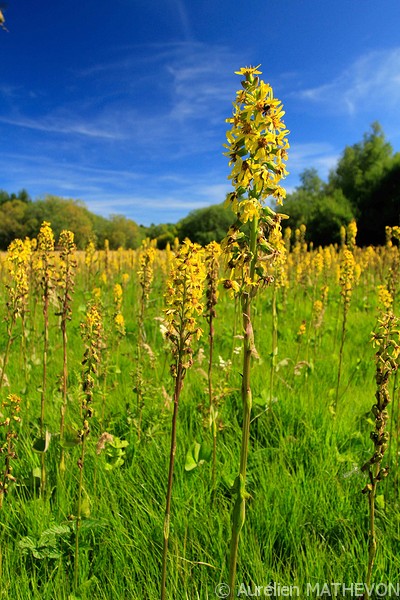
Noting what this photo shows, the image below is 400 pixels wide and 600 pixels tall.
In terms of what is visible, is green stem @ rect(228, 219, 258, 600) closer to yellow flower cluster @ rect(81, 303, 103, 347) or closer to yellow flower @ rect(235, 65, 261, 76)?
→ yellow flower @ rect(235, 65, 261, 76)

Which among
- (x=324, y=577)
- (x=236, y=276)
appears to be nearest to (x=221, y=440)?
(x=324, y=577)

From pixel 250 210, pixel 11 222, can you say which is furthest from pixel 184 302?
pixel 11 222

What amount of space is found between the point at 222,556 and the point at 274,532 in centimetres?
34

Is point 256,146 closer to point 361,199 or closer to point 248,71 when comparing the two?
point 248,71

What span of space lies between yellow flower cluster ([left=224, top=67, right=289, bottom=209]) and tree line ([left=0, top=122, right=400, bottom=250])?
2712cm

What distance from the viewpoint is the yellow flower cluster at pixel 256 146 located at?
1.41 m

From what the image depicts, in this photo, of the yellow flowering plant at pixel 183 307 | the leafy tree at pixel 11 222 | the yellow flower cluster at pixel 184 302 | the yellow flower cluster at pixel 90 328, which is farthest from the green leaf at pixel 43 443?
the leafy tree at pixel 11 222

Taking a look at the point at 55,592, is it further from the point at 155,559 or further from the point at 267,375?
the point at 267,375

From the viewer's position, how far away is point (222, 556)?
2.08 meters

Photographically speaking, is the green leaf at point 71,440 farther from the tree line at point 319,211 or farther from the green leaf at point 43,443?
the tree line at point 319,211

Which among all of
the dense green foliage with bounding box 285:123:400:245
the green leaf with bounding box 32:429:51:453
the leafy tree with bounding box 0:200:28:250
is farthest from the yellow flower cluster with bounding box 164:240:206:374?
the leafy tree with bounding box 0:200:28:250

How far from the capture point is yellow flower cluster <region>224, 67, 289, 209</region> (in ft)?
4.61

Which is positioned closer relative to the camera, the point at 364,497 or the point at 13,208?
the point at 364,497

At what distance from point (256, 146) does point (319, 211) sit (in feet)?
118
